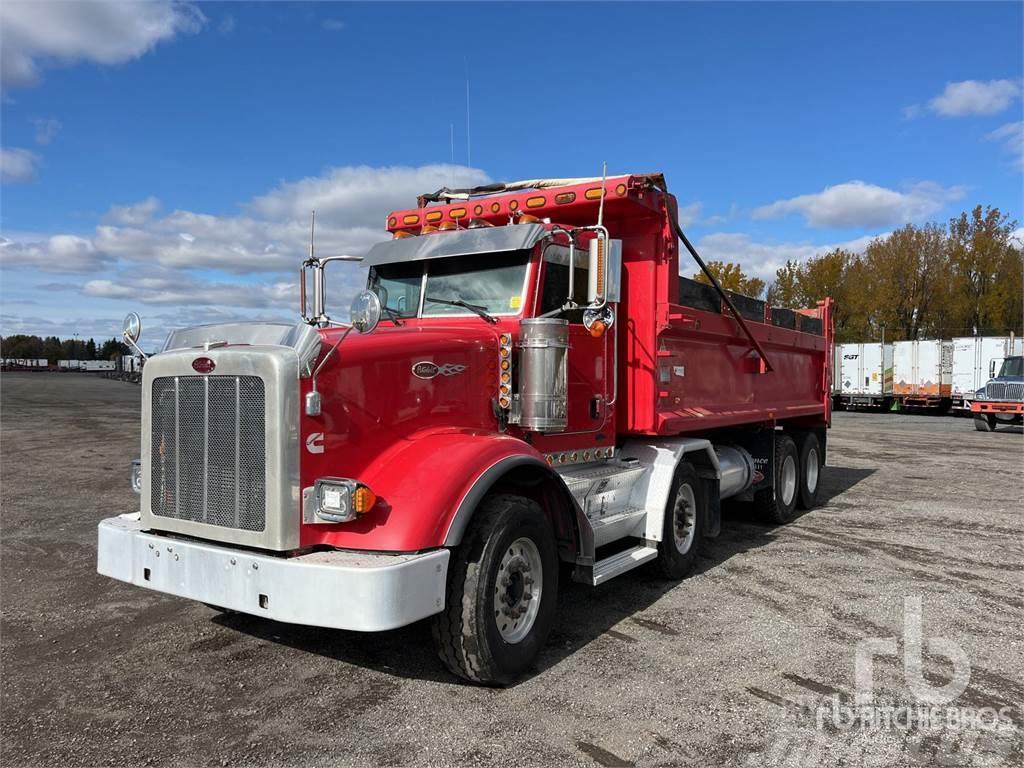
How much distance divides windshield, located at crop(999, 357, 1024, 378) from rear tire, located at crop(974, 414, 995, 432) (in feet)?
5.04

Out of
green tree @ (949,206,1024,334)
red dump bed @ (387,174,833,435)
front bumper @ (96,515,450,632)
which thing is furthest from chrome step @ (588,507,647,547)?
green tree @ (949,206,1024,334)

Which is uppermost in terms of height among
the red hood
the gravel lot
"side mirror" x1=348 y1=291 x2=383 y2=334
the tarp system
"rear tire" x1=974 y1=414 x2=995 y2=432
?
the tarp system

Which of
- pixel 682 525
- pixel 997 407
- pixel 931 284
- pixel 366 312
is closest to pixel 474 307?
pixel 366 312

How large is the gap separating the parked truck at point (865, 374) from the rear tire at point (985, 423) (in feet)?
31.5

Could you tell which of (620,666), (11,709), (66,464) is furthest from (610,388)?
(66,464)

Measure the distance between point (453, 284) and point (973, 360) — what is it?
31.5 m

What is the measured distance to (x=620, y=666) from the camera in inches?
177

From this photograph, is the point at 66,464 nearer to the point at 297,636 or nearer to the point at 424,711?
the point at 297,636

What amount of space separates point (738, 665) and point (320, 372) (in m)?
2.97

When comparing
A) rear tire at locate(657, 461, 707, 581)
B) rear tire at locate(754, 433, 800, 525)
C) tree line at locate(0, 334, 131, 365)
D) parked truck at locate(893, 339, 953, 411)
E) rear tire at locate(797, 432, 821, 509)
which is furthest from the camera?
tree line at locate(0, 334, 131, 365)

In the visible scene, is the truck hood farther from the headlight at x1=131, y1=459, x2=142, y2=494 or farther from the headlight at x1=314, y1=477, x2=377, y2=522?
the headlight at x1=131, y1=459, x2=142, y2=494

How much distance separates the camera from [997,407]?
2348 cm

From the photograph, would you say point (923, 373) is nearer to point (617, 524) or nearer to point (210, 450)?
point (617, 524)

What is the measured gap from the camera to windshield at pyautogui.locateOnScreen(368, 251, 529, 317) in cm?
515
